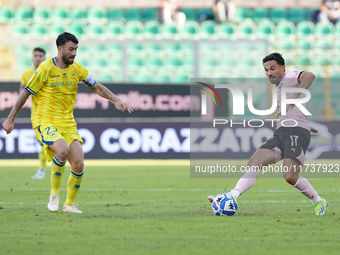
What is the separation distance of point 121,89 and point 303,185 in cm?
970

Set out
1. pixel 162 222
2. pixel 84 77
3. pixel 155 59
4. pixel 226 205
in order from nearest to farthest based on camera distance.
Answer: pixel 162 222 < pixel 226 205 < pixel 84 77 < pixel 155 59

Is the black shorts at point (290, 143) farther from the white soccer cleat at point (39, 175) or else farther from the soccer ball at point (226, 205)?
the white soccer cleat at point (39, 175)

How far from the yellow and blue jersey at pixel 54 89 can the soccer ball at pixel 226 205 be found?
6.32 feet

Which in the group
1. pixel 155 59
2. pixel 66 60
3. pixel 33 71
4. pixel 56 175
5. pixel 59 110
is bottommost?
pixel 56 175

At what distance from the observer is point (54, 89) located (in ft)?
20.3

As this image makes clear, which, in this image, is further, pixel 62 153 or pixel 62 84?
pixel 62 84

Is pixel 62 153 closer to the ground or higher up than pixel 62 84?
closer to the ground

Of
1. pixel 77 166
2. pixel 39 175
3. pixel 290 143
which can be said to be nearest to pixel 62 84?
pixel 77 166

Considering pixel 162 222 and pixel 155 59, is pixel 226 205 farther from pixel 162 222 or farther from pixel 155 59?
pixel 155 59

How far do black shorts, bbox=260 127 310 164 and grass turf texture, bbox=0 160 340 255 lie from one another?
0.66 meters

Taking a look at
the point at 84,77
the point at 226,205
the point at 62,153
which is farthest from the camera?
the point at 84,77

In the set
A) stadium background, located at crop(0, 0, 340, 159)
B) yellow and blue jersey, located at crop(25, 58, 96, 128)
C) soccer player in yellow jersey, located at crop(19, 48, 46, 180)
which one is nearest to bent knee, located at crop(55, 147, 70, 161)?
yellow and blue jersey, located at crop(25, 58, 96, 128)

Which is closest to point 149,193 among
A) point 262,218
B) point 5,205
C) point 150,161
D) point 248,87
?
point 5,205

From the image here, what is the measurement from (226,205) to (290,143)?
92 cm
